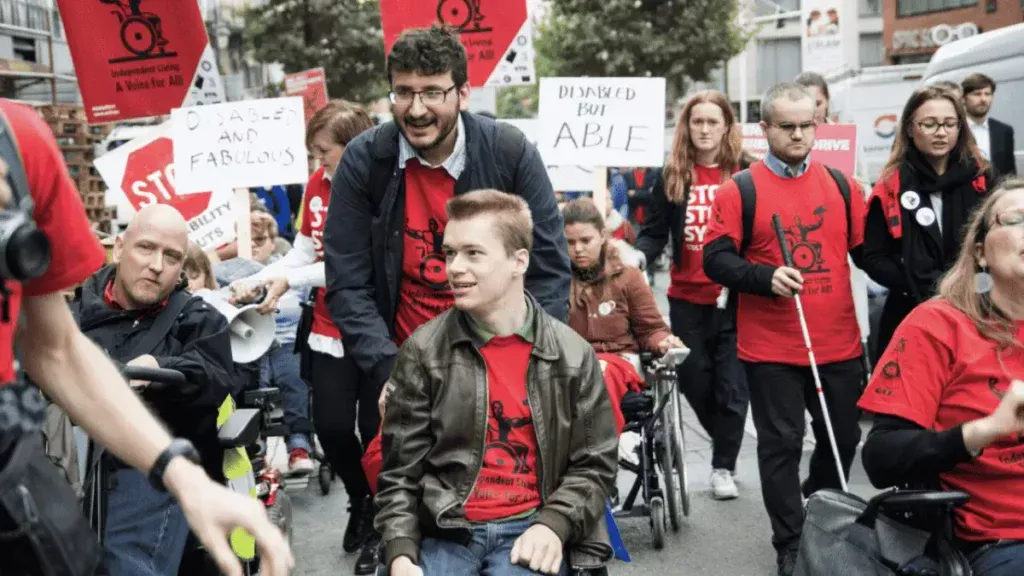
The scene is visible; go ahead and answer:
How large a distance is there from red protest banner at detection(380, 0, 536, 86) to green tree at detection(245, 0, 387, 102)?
20642mm

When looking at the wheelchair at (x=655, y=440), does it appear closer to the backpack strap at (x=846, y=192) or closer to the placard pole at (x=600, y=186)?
the backpack strap at (x=846, y=192)

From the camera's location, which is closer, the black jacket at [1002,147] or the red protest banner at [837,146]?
the black jacket at [1002,147]

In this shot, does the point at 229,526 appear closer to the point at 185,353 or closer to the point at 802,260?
the point at 185,353

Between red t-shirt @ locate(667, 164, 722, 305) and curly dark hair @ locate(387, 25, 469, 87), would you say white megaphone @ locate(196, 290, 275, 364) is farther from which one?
red t-shirt @ locate(667, 164, 722, 305)

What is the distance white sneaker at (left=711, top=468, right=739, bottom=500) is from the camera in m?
7.02

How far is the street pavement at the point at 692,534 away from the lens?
19.3 ft

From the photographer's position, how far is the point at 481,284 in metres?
3.72

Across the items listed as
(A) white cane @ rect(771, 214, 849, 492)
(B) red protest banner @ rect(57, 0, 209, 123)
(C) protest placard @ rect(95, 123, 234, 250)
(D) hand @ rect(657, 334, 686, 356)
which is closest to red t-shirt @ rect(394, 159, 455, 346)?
(A) white cane @ rect(771, 214, 849, 492)

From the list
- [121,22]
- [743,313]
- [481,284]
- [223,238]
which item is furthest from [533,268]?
[121,22]

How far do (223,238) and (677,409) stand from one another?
11.9ft

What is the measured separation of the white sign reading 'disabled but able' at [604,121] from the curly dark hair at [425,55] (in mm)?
3932

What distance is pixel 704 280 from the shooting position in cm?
713

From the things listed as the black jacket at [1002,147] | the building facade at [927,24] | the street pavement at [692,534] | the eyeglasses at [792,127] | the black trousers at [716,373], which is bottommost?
the street pavement at [692,534]

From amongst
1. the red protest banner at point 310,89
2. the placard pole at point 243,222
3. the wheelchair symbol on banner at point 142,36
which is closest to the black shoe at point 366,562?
the placard pole at point 243,222
